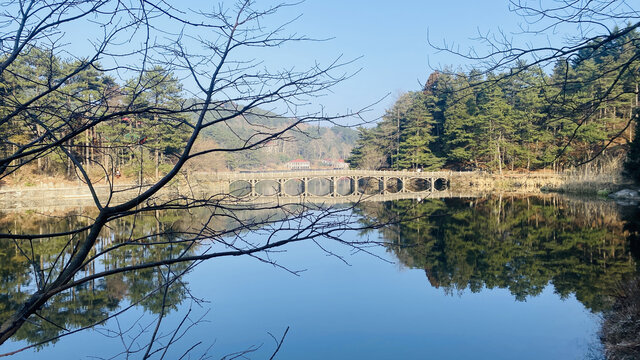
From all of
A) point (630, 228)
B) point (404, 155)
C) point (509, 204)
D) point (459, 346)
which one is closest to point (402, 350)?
point (459, 346)

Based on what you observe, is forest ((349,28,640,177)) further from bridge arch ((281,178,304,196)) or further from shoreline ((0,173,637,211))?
bridge arch ((281,178,304,196))

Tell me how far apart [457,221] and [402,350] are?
11.3m

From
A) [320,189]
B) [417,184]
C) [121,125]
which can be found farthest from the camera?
[320,189]

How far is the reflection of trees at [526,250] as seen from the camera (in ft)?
29.7

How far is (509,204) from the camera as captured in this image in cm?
2050

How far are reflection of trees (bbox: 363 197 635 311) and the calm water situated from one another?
0.14ft

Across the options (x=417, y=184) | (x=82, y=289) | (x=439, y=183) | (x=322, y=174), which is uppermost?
(x=322, y=174)

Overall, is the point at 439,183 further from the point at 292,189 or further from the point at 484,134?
the point at 292,189

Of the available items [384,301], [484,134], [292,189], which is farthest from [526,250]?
[292,189]

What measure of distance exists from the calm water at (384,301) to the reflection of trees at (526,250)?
4 cm

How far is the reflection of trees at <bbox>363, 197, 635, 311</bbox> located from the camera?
356 inches

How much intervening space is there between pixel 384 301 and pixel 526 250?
16.8 ft

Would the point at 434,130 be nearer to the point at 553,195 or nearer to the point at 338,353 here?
the point at 553,195

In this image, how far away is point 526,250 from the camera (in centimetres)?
1173
